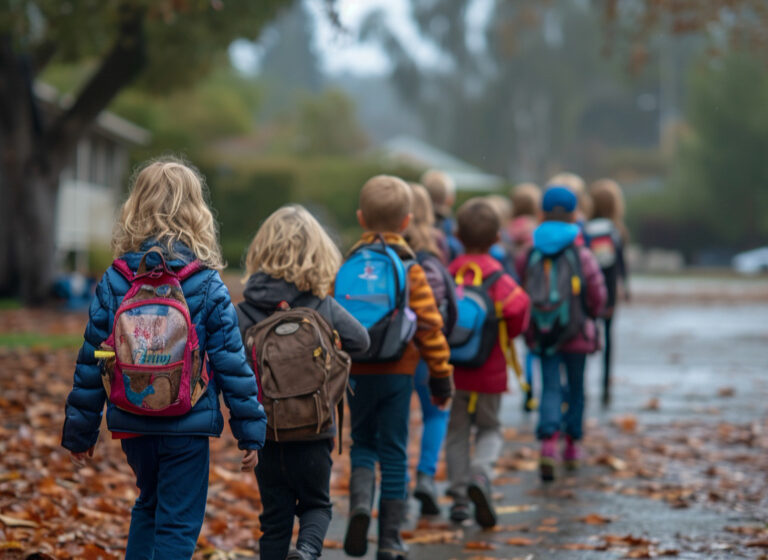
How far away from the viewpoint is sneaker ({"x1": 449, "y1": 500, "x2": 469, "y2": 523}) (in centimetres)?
617

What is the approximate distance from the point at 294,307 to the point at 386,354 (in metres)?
0.77

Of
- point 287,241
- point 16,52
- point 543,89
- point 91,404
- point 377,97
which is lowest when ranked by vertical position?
point 91,404

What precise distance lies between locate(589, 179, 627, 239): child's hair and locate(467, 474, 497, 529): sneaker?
158 inches

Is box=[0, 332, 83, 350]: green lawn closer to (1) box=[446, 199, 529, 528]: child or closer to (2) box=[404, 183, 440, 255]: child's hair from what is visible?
(2) box=[404, 183, 440, 255]: child's hair

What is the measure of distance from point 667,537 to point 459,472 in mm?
1184

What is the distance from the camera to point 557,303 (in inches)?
285

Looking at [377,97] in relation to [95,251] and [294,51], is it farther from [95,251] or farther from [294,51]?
[95,251]

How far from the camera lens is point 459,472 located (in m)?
6.34

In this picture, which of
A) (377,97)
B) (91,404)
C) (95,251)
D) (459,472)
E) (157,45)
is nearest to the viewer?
(91,404)

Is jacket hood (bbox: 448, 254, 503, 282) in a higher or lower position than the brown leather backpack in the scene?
higher

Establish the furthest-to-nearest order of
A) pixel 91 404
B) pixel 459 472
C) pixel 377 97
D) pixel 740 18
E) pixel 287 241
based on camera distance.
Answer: pixel 377 97
pixel 740 18
pixel 459 472
pixel 287 241
pixel 91 404

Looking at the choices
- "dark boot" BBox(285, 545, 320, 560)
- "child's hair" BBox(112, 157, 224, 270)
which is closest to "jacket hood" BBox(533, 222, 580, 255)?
"dark boot" BBox(285, 545, 320, 560)

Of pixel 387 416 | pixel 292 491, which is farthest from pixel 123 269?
pixel 387 416

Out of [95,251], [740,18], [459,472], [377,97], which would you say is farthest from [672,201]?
[377,97]
